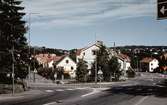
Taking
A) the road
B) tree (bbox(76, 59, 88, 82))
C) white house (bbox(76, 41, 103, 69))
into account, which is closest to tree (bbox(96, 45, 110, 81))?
tree (bbox(76, 59, 88, 82))

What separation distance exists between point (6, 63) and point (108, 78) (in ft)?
146

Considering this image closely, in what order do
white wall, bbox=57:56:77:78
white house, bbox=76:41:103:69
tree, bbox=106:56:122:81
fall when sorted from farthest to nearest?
1. white wall, bbox=57:56:77:78
2. white house, bbox=76:41:103:69
3. tree, bbox=106:56:122:81

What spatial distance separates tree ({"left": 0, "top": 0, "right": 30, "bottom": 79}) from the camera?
53531 mm

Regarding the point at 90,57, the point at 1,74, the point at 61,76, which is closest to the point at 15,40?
the point at 1,74

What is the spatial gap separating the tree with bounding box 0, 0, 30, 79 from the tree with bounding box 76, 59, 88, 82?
32.9 metres

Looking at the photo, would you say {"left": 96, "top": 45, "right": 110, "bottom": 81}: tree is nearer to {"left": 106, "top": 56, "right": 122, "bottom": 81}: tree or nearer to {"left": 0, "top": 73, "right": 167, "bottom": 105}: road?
{"left": 106, "top": 56, "right": 122, "bottom": 81}: tree

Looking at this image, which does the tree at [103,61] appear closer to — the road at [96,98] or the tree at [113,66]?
the tree at [113,66]

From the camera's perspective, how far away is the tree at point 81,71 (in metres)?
87.2

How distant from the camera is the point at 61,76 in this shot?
342ft

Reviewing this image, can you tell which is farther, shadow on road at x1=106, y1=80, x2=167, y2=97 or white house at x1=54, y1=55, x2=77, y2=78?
white house at x1=54, y1=55, x2=77, y2=78

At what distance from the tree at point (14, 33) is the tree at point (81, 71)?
32.9 metres

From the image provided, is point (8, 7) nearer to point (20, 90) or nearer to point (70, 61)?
point (20, 90)

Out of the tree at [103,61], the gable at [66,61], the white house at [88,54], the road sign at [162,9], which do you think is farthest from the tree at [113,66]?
the road sign at [162,9]

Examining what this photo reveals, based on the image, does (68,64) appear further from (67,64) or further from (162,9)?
(162,9)
